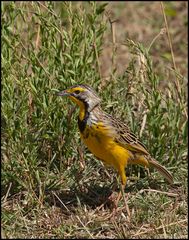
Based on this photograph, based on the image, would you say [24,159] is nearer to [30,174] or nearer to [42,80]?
[30,174]

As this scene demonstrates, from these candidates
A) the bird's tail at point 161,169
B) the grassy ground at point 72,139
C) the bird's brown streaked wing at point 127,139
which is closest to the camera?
the grassy ground at point 72,139

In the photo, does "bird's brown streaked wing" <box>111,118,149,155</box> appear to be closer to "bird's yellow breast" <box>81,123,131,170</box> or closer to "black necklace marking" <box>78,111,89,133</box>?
"bird's yellow breast" <box>81,123,131,170</box>

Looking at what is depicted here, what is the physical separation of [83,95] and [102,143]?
426 millimetres

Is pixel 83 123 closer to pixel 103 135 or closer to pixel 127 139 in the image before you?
pixel 103 135

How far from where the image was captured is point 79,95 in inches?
247

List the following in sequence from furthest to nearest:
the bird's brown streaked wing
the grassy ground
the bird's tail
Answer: the bird's tail → the bird's brown streaked wing → the grassy ground

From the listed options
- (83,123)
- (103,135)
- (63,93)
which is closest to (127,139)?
(103,135)

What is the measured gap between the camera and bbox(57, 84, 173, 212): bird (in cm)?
621

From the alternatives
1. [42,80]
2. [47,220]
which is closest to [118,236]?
[47,220]

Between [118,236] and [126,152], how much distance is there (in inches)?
30.7

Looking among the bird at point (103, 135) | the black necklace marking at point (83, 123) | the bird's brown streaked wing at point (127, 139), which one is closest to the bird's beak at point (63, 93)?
the bird at point (103, 135)

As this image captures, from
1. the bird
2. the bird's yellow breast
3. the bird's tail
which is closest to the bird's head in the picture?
the bird

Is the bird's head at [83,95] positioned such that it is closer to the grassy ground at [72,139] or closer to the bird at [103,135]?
the bird at [103,135]

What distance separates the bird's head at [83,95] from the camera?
6.24 meters
